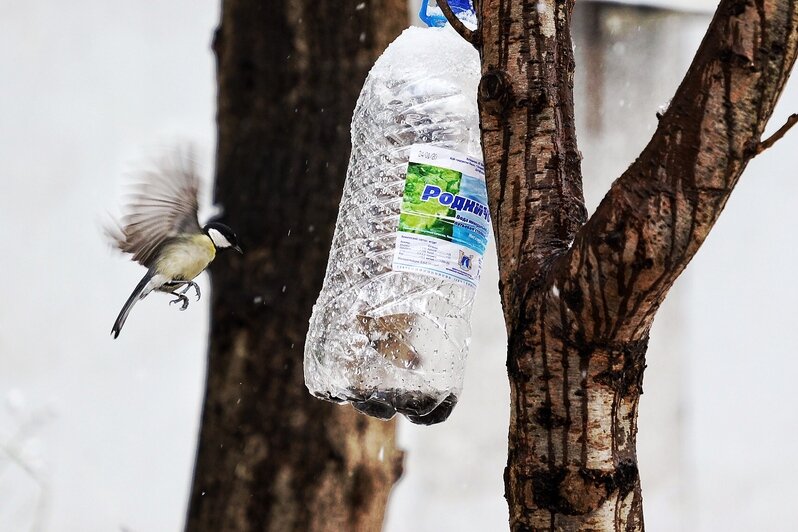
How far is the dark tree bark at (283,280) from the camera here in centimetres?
272

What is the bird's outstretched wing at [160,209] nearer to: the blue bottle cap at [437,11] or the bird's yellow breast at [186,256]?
the bird's yellow breast at [186,256]

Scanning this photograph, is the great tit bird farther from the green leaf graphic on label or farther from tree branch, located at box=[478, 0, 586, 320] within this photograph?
tree branch, located at box=[478, 0, 586, 320]

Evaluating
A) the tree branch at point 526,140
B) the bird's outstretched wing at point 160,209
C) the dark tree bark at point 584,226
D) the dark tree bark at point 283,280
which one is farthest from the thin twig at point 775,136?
the dark tree bark at point 283,280

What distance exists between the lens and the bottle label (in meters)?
1.45

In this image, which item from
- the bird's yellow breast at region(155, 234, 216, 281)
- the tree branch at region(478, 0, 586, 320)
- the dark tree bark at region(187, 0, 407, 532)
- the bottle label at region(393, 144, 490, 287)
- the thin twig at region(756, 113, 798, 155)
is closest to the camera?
the thin twig at region(756, 113, 798, 155)

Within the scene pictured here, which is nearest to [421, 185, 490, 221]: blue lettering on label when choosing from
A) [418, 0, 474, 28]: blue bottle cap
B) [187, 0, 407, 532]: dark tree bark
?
[418, 0, 474, 28]: blue bottle cap

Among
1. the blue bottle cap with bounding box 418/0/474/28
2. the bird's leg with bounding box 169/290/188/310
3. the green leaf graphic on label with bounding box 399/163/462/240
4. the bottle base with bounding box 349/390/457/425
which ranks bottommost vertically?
the bottle base with bounding box 349/390/457/425

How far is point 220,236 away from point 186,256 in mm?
80

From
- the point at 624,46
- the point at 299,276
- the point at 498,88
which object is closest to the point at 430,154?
the point at 498,88

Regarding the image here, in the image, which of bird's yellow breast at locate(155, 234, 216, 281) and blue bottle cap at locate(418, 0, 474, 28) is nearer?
blue bottle cap at locate(418, 0, 474, 28)

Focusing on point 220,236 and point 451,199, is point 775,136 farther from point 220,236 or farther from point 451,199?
point 220,236

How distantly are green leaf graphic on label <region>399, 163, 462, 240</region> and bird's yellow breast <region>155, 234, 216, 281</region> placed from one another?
0.44m

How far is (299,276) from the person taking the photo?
2793 millimetres

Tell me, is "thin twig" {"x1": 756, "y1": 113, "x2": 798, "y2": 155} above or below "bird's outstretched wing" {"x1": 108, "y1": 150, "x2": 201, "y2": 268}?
below
